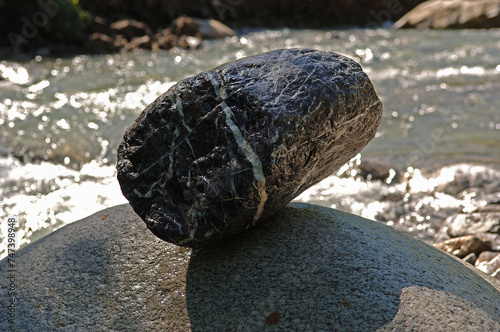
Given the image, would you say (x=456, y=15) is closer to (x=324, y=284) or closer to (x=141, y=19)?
(x=141, y=19)

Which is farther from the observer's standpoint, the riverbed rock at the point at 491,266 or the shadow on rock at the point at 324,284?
the riverbed rock at the point at 491,266

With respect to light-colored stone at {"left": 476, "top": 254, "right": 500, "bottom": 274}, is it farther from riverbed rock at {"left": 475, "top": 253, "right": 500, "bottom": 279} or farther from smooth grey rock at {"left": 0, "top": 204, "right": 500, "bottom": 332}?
smooth grey rock at {"left": 0, "top": 204, "right": 500, "bottom": 332}

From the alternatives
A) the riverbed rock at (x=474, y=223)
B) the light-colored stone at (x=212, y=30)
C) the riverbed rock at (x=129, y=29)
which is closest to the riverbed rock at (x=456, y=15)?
the light-colored stone at (x=212, y=30)

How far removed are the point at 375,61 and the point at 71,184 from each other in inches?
319

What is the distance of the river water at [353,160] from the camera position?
4801 millimetres

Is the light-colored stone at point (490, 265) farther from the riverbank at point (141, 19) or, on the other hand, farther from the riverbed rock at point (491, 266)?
the riverbank at point (141, 19)

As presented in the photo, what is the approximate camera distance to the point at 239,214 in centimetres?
231

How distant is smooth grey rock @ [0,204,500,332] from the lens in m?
2.18

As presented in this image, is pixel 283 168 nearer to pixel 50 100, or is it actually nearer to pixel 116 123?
pixel 116 123

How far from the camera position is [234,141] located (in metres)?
2.25

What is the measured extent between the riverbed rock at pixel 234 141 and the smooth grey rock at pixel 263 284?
239 mm

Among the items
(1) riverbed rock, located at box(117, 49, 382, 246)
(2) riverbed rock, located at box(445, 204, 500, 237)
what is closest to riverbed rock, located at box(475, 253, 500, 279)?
(2) riverbed rock, located at box(445, 204, 500, 237)

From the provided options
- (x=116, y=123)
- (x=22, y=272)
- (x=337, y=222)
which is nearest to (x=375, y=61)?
(x=116, y=123)

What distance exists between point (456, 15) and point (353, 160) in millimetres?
12849
